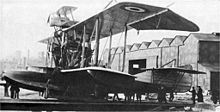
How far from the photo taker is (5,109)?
5.57 m

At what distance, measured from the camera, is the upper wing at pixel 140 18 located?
6707 millimetres

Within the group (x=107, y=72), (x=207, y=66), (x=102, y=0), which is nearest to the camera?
(x=107, y=72)

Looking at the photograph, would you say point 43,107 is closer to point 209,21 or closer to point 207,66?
point 209,21

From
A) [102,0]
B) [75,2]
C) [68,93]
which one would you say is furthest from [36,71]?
[102,0]

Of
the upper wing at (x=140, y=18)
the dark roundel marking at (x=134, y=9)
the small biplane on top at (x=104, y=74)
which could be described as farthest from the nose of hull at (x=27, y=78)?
the dark roundel marking at (x=134, y=9)

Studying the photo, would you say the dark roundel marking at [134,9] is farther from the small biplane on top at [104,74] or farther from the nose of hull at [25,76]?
the nose of hull at [25,76]

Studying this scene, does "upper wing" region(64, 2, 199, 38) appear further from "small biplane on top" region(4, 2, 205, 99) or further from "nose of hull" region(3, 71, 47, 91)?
"nose of hull" region(3, 71, 47, 91)

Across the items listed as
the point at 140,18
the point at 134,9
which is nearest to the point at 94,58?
the point at 134,9

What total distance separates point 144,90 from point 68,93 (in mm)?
2377

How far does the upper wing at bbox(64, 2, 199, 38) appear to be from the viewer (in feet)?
22.0

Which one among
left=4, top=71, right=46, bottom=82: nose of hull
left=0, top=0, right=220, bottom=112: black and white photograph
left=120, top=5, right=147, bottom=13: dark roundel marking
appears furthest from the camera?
left=4, top=71, right=46, bottom=82: nose of hull

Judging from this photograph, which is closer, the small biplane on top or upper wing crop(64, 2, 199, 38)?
the small biplane on top

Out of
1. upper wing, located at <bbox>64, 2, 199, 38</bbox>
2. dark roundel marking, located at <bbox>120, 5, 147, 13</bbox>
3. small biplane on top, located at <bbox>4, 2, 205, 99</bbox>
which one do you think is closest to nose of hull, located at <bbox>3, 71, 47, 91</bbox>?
small biplane on top, located at <bbox>4, 2, 205, 99</bbox>

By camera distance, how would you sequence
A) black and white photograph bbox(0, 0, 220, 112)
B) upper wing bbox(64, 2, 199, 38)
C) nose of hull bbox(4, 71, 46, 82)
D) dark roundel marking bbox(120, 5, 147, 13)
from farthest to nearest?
1. nose of hull bbox(4, 71, 46, 82)
2. upper wing bbox(64, 2, 199, 38)
3. dark roundel marking bbox(120, 5, 147, 13)
4. black and white photograph bbox(0, 0, 220, 112)
